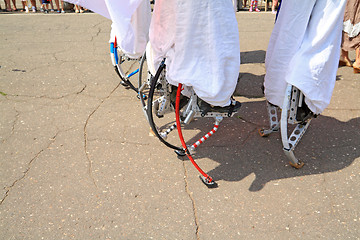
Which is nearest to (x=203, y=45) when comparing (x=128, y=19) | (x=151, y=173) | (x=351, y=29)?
(x=128, y=19)

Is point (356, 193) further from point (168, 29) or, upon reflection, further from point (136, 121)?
point (136, 121)

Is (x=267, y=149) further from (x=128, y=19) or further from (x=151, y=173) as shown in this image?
(x=128, y=19)

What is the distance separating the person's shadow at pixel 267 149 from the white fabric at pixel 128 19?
3.62ft

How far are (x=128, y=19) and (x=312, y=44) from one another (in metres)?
1.50

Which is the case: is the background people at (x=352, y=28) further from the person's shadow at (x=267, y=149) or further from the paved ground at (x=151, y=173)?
the person's shadow at (x=267, y=149)

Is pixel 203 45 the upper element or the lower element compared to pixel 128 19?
lower

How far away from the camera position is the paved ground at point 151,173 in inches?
98.0

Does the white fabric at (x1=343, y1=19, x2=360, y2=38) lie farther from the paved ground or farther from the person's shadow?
the person's shadow

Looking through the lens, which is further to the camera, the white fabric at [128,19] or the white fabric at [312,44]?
the white fabric at [128,19]

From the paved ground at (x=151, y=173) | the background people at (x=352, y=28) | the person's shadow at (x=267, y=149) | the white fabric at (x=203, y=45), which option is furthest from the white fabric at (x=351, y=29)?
the white fabric at (x=203, y=45)

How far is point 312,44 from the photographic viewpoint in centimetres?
260

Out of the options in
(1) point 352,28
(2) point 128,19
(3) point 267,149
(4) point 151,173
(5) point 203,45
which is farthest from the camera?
(1) point 352,28

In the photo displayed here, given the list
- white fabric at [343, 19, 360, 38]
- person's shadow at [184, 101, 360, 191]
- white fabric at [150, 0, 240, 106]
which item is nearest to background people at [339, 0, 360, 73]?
white fabric at [343, 19, 360, 38]

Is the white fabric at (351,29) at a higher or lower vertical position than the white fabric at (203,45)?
lower
